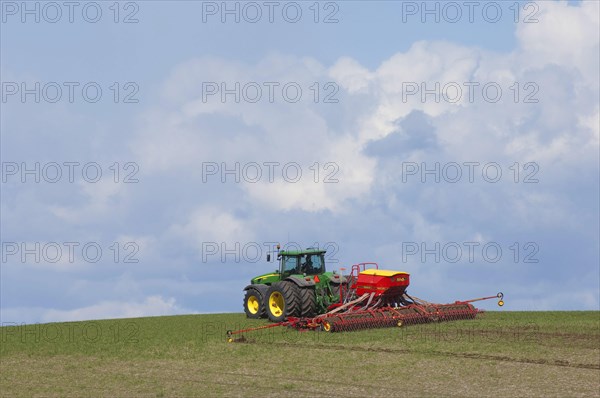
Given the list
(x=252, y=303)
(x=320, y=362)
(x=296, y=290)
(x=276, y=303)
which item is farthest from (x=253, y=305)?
(x=320, y=362)

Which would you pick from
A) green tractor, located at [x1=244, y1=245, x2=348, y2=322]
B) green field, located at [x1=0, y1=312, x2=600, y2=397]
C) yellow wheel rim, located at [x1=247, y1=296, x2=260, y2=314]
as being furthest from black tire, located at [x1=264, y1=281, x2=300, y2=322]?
yellow wheel rim, located at [x1=247, y1=296, x2=260, y2=314]

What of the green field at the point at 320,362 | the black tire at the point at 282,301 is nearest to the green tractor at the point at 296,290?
the black tire at the point at 282,301

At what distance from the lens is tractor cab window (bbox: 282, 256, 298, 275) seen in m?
26.7

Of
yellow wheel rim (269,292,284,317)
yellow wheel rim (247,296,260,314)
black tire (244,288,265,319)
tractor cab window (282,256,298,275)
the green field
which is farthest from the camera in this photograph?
yellow wheel rim (247,296,260,314)

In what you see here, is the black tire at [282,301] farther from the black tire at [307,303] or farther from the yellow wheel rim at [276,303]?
the black tire at [307,303]

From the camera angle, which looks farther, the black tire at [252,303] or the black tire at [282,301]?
the black tire at [252,303]

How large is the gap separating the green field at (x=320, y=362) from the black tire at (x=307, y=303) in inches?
56.5

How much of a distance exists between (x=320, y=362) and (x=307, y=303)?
7062mm

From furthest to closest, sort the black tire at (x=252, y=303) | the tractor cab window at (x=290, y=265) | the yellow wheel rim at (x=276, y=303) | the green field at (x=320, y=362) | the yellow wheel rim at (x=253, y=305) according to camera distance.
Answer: the yellow wheel rim at (x=253, y=305) → the black tire at (x=252, y=303) → the tractor cab window at (x=290, y=265) → the yellow wheel rim at (x=276, y=303) → the green field at (x=320, y=362)

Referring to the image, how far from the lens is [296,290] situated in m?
24.9

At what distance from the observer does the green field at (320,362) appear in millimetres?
15156

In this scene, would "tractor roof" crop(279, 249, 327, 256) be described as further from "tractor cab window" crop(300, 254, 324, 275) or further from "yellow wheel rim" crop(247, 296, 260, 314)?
"yellow wheel rim" crop(247, 296, 260, 314)

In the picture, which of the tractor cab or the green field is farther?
the tractor cab

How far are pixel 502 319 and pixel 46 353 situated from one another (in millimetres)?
14300
